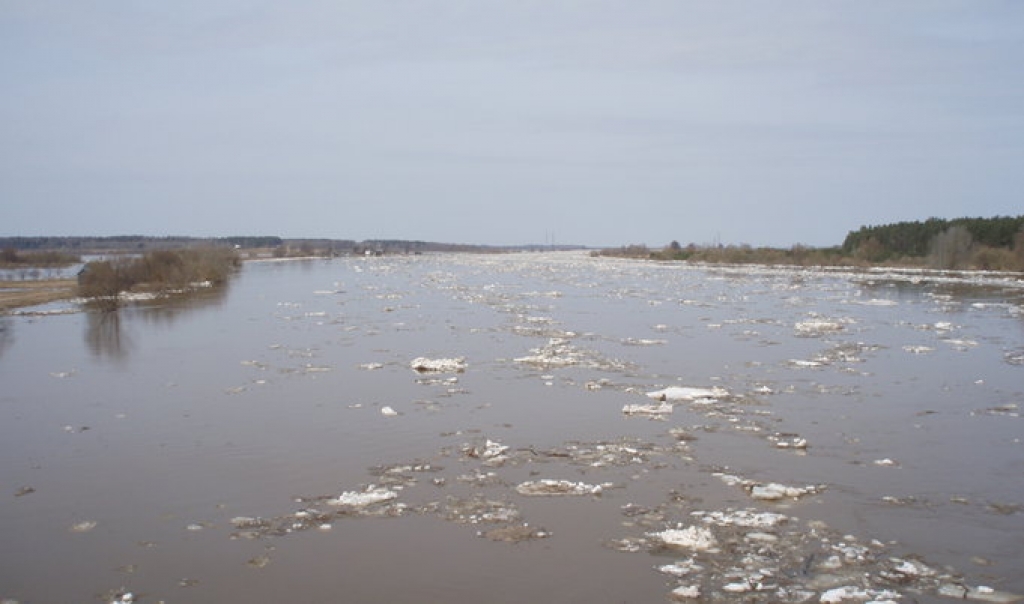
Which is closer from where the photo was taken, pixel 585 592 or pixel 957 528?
pixel 585 592

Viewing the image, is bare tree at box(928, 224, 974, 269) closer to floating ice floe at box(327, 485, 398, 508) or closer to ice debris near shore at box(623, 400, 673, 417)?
ice debris near shore at box(623, 400, 673, 417)

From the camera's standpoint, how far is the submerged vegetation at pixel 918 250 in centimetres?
5966

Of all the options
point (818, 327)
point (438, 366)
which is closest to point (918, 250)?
point (818, 327)

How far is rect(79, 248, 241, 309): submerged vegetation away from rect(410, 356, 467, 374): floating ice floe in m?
19.9

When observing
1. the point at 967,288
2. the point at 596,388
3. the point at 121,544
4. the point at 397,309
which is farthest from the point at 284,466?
the point at 967,288

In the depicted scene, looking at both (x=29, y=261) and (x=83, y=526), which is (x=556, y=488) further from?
(x=29, y=261)

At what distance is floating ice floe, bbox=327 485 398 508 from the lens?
24.5ft

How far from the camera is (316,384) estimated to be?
1347 cm

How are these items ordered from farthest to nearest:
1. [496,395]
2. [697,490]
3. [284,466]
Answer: [496,395] < [284,466] < [697,490]

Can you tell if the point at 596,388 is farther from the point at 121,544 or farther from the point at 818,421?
the point at 121,544

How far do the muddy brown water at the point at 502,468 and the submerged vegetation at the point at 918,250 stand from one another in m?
47.2

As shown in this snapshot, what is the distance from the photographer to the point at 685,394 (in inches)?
471

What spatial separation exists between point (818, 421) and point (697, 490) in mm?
3552

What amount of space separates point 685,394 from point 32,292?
125 ft
